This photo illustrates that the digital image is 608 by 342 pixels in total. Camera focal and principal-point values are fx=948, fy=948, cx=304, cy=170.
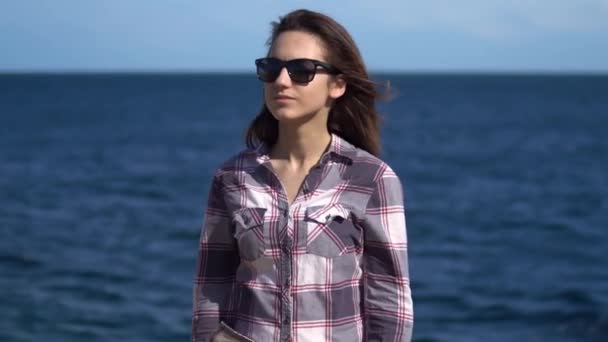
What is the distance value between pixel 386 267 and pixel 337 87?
0.53m

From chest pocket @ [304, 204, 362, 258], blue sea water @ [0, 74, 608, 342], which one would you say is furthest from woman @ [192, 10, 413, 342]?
blue sea water @ [0, 74, 608, 342]

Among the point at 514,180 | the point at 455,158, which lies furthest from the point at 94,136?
the point at 514,180

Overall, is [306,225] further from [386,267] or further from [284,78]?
[284,78]

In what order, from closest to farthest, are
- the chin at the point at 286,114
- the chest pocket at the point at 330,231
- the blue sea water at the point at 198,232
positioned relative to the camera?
1. the chest pocket at the point at 330,231
2. the chin at the point at 286,114
3. the blue sea water at the point at 198,232

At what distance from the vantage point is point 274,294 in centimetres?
258

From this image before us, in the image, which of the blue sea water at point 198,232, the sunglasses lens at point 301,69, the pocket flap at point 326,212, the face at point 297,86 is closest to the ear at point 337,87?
the face at point 297,86

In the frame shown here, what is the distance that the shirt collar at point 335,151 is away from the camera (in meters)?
2.68

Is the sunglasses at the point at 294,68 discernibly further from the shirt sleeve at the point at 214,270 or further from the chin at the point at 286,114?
the shirt sleeve at the point at 214,270

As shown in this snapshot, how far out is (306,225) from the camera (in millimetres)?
2562

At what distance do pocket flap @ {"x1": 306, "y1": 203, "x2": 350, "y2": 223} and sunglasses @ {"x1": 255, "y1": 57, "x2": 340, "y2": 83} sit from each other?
1.17 ft

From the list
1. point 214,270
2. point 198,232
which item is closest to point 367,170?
point 214,270

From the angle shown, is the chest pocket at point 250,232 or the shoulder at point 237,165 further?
the shoulder at point 237,165

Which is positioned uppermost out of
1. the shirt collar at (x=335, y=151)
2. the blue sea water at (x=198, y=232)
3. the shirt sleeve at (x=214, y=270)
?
the shirt collar at (x=335, y=151)

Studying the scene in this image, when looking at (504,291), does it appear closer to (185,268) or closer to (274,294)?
(185,268)
